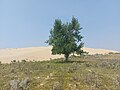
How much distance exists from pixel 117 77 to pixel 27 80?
8.69 m

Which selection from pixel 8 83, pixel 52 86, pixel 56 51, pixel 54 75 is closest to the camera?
pixel 52 86

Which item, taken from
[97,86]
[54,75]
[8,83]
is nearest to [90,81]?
[97,86]

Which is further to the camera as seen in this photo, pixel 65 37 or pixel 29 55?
pixel 29 55

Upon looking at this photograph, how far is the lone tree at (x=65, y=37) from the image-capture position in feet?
191

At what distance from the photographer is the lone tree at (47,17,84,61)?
58188mm

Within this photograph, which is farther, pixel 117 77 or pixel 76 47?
pixel 76 47

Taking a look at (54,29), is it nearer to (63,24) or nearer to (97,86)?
(63,24)

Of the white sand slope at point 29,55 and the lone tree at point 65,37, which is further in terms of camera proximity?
the white sand slope at point 29,55

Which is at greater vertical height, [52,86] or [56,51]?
[56,51]

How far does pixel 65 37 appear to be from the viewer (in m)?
59.7

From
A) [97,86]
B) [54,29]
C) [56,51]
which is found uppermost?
[54,29]

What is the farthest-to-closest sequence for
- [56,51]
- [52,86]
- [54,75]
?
[56,51], [54,75], [52,86]

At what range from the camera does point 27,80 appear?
93.5ft

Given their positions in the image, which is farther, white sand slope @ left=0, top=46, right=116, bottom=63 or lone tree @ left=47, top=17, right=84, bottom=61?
white sand slope @ left=0, top=46, right=116, bottom=63
